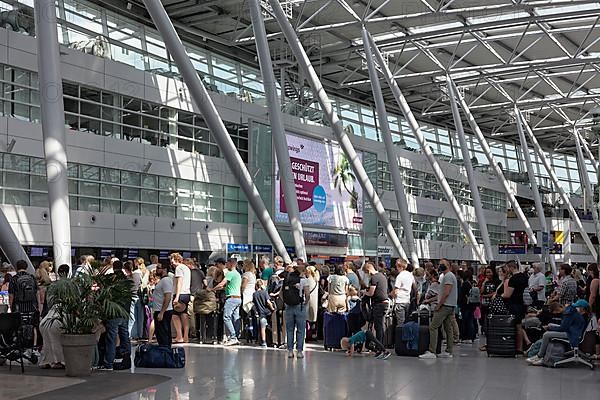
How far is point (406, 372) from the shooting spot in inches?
485

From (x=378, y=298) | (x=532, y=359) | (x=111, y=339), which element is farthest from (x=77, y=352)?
(x=532, y=359)

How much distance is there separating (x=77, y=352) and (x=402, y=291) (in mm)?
6554

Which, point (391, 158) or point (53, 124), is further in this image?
point (391, 158)

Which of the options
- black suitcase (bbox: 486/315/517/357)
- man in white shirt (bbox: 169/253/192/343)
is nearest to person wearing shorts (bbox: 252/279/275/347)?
A: man in white shirt (bbox: 169/253/192/343)

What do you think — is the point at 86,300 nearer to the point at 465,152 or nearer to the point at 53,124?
the point at 53,124

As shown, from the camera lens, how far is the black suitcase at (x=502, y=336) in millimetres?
14880

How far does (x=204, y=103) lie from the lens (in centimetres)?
2311

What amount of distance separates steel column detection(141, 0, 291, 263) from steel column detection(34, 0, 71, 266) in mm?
3609

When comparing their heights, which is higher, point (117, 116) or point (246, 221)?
point (117, 116)

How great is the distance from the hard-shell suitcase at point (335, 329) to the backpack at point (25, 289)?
5.56 m

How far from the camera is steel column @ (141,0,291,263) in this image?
21.9m

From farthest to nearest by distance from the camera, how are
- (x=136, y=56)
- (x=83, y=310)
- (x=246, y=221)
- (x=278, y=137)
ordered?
(x=246, y=221) → (x=136, y=56) → (x=278, y=137) → (x=83, y=310)

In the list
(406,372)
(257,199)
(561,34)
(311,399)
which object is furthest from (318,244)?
(311,399)

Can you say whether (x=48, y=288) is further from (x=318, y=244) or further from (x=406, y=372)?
(x=318, y=244)
